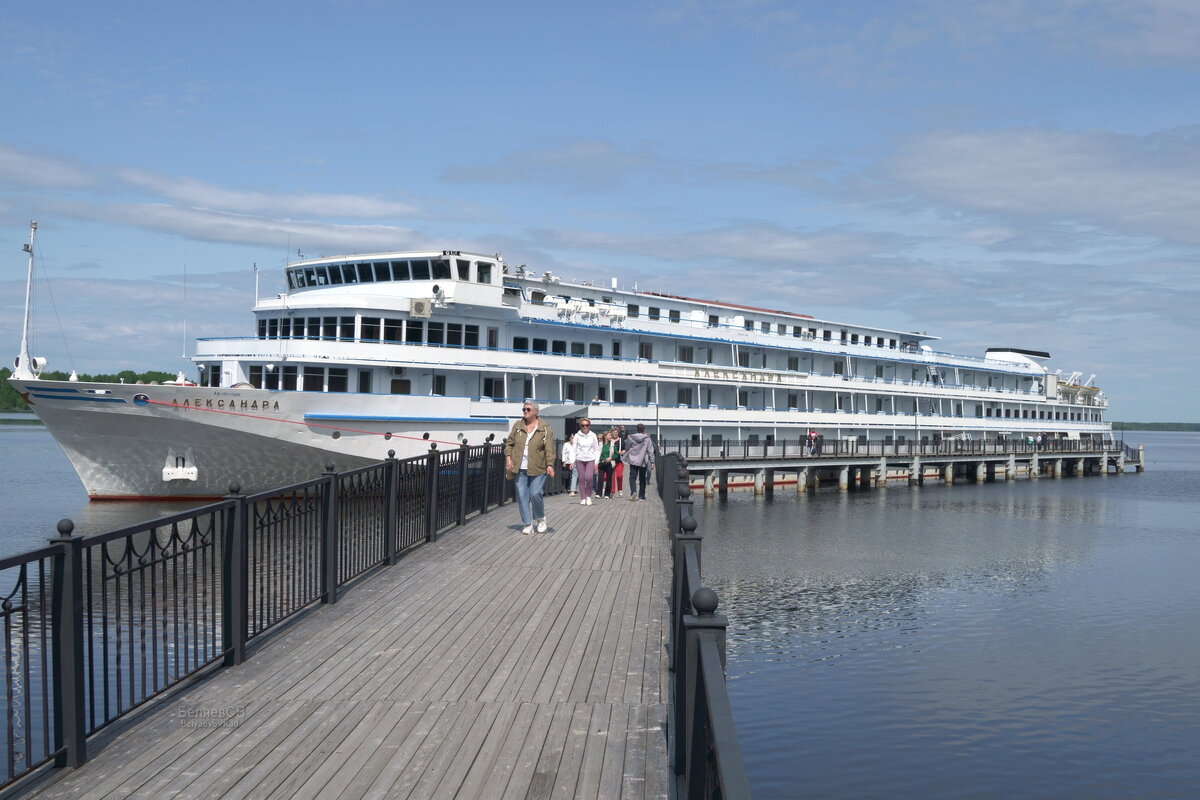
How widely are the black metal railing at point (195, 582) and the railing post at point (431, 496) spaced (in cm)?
2

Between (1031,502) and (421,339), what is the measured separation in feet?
113

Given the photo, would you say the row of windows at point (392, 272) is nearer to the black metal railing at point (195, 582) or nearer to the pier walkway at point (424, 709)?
the black metal railing at point (195, 582)

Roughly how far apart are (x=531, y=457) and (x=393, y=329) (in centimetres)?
2028

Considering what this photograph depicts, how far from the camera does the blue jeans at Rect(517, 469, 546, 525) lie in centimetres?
1557

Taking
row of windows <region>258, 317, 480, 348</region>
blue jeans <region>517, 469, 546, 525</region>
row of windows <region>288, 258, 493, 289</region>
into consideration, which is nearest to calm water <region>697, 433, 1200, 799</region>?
blue jeans <region>517, 469, 546, 525</region>

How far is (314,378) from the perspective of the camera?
3328cm

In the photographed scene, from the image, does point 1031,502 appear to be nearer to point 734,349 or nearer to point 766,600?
point 734,349

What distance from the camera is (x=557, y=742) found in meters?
6.09

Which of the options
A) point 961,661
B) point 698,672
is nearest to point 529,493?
point 961,661

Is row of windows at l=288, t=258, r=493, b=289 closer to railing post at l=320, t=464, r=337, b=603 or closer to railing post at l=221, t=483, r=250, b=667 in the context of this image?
railing post at l=320, t=464, r=337, b=603

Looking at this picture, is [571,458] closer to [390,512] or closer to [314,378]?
[390,512]

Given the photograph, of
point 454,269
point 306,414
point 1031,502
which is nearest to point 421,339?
point 454,269

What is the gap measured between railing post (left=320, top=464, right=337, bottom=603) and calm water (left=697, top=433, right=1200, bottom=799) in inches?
234

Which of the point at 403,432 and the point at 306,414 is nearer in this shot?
the point at 306,414
